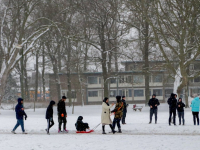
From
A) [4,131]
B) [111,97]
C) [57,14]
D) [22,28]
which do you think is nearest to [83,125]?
[4,131]

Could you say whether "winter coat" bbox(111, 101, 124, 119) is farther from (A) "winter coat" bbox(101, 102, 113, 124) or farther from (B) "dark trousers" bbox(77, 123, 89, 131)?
(B) "dark trousers" bbox(77, 123, 89, 131)

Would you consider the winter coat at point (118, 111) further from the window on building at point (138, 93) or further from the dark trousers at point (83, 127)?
the window on building at point (138, 93)

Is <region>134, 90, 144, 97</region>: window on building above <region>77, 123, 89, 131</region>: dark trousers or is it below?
above

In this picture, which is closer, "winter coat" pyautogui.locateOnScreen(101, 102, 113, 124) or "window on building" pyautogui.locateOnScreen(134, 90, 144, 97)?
"winter coat" pyautogui.locateOnScreen(101, 102, 113, 124)

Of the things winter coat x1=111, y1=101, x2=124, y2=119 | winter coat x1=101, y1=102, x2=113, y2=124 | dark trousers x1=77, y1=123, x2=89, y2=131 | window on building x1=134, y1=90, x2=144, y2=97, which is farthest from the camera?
window on building x1=134, y1=90, x2=144, y2=97

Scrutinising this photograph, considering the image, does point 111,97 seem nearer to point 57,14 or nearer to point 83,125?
point 57,14

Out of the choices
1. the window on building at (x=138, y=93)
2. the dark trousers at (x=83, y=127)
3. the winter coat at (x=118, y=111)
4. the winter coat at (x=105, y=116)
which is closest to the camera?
the winter coat at (x=105, y=116)

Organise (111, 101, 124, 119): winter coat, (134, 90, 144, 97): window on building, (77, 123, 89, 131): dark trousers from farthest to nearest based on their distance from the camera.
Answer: (134, 90, 144, 97): window on building
(77, 123, 89, 131): dark trousers
(111, 101, 124, 119): winter coat

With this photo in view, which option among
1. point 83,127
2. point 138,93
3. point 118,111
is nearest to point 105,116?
point 118,111

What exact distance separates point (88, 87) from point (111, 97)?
4.68 meters

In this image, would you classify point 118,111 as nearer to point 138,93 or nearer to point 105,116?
point 105,116

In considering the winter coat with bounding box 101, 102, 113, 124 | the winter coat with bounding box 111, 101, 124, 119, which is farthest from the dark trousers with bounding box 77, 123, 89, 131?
the winter coat with bounding box 111, 101, 124, 119

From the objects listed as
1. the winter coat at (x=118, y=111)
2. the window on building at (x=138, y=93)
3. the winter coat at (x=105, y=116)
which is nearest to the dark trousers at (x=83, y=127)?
the winter coat at (x=105, y=116)

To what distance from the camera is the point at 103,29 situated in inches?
1522
